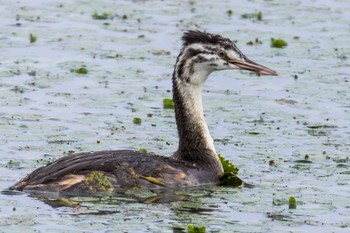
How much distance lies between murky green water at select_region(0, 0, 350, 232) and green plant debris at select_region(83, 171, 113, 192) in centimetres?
26

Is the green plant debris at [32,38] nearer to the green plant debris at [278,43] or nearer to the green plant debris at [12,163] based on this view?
the green plant debris at [278,43]

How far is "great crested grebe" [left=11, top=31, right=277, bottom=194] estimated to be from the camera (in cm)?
1438

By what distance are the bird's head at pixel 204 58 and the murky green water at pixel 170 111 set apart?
1.22 m

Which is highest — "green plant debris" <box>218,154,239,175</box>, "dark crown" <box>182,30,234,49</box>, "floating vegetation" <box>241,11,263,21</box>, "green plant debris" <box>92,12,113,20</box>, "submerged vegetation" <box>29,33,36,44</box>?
"floating vegetation" <box>241,11,263,21</box>

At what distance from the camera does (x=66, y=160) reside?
575 inches

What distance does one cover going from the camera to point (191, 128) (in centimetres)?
1566

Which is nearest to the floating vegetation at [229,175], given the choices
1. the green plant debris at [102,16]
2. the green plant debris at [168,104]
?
the green plant debris at [168,104]

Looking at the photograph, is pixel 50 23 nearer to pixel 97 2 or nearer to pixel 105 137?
pixel 97 2

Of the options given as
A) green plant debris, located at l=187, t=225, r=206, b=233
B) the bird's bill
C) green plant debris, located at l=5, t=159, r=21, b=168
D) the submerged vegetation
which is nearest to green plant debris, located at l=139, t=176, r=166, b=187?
green plant debris, located at l=5, t=159, r=21, b=168

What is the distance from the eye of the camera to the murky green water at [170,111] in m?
13.7

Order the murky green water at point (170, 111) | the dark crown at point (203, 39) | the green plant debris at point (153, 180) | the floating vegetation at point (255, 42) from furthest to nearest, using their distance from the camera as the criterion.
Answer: the floating vegetation at point (255, 42), the dark crown at point (203, 39), the green plant debris at point (153, 180), the murky green water at point (170, 111)

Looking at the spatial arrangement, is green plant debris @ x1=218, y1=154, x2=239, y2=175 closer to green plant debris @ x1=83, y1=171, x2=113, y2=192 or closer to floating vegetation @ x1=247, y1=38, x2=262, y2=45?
green plant debris @ x1=83, y1=171, x2=113, y2=192

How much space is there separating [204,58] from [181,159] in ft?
3.85

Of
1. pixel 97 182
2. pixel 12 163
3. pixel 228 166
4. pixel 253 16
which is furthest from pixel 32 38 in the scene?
pixel 97 182
